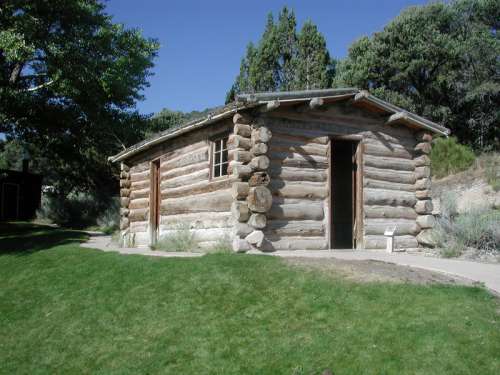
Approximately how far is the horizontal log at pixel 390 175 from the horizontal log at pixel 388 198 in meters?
0.30

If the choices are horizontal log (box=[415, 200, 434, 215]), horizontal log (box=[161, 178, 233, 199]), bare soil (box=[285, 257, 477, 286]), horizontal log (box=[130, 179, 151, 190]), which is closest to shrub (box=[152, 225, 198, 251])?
horizontal log (box=[161, 178, 233, 199])

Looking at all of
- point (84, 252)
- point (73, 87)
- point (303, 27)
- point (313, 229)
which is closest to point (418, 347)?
point (313, 229)

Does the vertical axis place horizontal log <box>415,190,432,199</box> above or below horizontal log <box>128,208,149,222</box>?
above

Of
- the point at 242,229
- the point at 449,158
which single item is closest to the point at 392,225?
the point at 242,229

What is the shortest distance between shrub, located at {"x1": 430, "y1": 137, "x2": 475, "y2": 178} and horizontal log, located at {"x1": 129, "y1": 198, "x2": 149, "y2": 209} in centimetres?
1489

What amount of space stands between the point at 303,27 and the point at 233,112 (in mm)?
26572

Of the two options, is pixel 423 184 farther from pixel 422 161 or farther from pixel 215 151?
pixel 215 151

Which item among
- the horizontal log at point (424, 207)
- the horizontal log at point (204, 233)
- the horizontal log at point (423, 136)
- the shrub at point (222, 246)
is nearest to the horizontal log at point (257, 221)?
the shrub at point (222, 246)

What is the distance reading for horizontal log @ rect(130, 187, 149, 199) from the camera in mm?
15822

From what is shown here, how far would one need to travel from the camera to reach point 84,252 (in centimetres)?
1311

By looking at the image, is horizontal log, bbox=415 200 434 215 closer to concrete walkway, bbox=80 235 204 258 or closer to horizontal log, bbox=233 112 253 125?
horizontal log, bbox=233 112 253 125

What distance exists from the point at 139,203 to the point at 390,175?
8067 mm

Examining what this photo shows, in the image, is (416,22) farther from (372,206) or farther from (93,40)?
(372,206)

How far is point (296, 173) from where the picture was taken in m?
11.0
